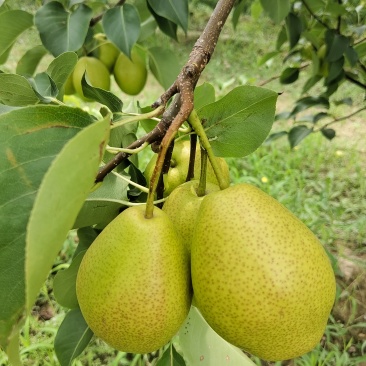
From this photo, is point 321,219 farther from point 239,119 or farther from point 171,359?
point 239,119

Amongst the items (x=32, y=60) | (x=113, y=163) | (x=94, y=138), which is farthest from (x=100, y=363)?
(x=94, y=138)

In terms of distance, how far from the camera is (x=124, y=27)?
1275mm

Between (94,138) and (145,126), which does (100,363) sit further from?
(94,138)

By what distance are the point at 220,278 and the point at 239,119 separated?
0.30m

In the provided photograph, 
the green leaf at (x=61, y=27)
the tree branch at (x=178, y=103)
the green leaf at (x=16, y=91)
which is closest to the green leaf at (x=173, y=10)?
the green leaf at (x=61, y=27)

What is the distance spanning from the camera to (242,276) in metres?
0.61

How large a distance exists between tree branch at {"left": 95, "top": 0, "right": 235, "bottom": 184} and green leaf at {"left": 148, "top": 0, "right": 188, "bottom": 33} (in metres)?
0.30

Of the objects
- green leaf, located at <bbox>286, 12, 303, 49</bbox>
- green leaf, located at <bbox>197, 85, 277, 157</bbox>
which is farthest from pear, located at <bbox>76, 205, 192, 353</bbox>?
green leaf, located at <bbox>286, 12, 303, 49</bbox>

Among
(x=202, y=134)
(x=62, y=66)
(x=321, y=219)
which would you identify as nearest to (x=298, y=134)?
(x=321, y=219)

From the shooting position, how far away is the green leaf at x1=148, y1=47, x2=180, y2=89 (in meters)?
1.63

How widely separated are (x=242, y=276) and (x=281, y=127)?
3.67 metres

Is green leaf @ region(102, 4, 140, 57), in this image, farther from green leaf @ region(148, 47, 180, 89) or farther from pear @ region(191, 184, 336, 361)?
pear @ region(191, 184, 336, 361)

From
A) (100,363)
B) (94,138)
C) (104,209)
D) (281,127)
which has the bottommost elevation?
(281,127)

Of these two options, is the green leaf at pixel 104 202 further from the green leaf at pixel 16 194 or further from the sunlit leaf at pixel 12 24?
the sunlit leaf at pixel 12 24
